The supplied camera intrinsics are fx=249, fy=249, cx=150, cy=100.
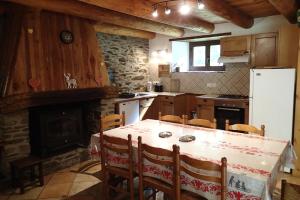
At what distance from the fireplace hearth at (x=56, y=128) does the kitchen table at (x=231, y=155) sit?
116 centimetres

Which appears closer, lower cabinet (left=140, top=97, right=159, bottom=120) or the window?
lower cabinet (left=140, top=97, right=159, bottom=120)

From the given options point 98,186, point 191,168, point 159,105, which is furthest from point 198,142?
point 159,105

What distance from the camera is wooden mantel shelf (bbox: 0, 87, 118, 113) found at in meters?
3.06

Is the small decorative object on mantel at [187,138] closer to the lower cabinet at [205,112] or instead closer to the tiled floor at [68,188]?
the tiled floor at [68,188]

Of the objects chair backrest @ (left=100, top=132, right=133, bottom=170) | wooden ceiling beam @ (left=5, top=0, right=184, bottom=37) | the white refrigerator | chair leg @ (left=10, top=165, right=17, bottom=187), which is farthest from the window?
chair leg @ (left=10, top=165, right=17, bottom=187)

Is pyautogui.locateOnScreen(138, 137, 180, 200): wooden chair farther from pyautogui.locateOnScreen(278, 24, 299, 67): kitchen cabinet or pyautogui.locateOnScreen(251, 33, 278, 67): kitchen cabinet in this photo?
pyautogui.locateOnScreen(251, 33, 278, 67): kitchen cabinet

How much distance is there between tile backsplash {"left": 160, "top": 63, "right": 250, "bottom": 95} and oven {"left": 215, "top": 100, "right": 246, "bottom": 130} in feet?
1.90

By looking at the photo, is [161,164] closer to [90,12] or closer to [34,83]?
[34,83]

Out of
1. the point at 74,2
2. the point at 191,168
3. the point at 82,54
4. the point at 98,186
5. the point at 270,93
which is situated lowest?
the point at 98,186

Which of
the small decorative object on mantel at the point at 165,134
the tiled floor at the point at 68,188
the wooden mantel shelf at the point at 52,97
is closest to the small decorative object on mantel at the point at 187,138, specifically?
the small decorative object on mantel at the point at 165,134

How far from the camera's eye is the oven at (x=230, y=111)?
456cm

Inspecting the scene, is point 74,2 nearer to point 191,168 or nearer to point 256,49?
point 191,168

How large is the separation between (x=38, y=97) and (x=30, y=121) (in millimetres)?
497

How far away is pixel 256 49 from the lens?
4.51 meters
